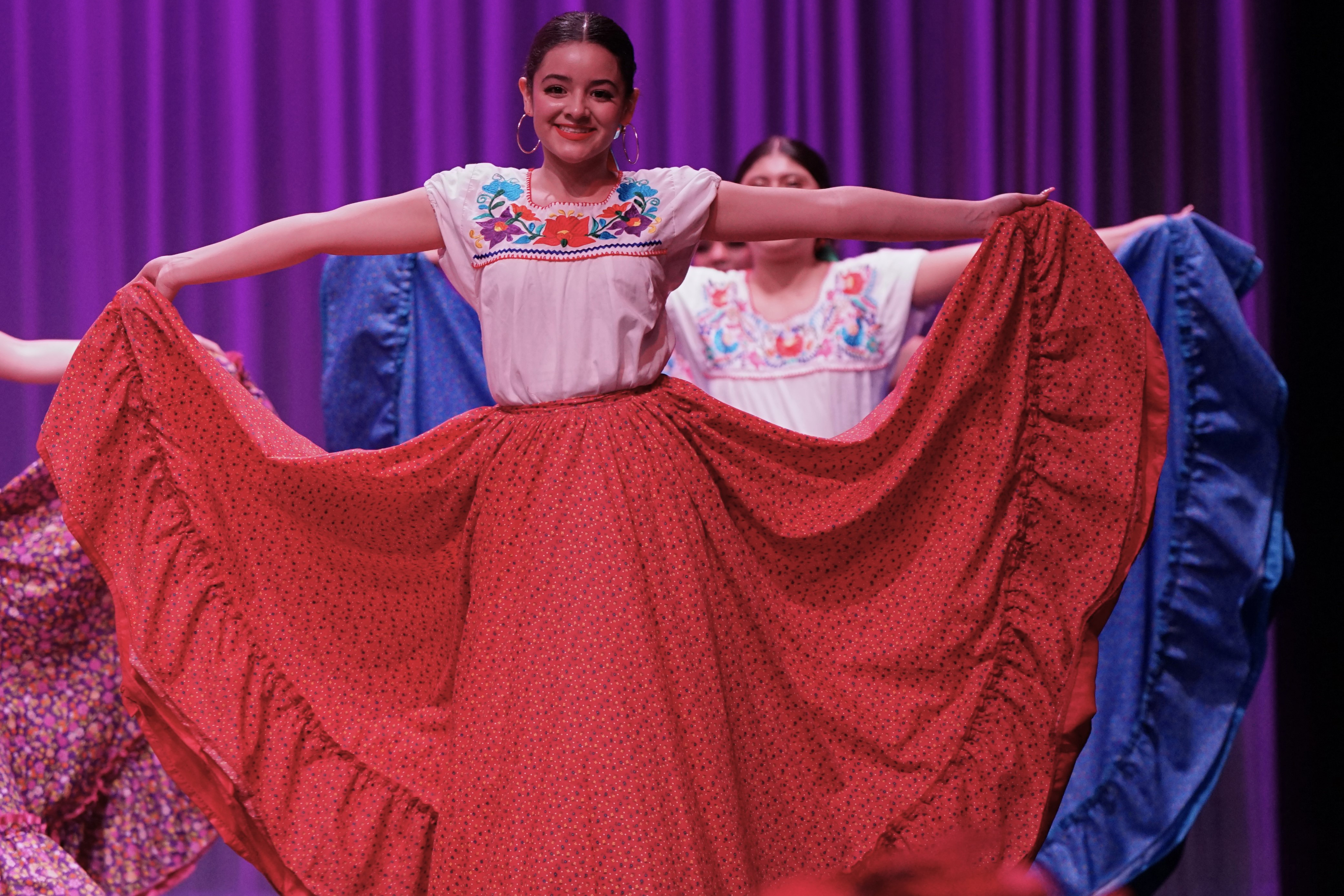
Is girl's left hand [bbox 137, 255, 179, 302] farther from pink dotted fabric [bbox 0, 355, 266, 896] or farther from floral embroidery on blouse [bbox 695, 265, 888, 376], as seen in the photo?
floral embroidery on blouse [bbox 695, 265, 888, 376]

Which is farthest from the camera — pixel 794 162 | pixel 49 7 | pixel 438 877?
pixel 49 7

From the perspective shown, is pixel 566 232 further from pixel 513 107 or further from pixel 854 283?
pixel 513 107

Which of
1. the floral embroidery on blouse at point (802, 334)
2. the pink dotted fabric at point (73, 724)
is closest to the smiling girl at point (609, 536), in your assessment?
the pink dotted fabric at point (73, 724)

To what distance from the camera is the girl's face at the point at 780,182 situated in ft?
8.68

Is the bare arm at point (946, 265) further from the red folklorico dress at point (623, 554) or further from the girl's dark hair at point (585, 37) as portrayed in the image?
the girl's dark hair at point (585, 37)

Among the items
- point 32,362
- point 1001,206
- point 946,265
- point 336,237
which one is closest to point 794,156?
point 946,265

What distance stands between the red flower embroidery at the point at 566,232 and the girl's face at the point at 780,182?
32.6 inches

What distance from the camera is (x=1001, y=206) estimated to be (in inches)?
78.9

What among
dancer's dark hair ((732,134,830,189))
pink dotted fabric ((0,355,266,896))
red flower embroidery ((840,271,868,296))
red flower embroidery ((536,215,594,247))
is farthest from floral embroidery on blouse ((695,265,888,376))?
pink dotted fabric ((0,355,266,896))

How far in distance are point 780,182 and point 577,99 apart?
0.89 m

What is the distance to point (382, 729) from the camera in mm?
1956

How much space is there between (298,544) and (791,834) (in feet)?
2.84

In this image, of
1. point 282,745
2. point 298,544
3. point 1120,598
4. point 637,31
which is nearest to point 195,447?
point 298,544

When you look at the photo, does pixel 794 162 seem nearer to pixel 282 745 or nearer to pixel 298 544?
pixel 298 544
